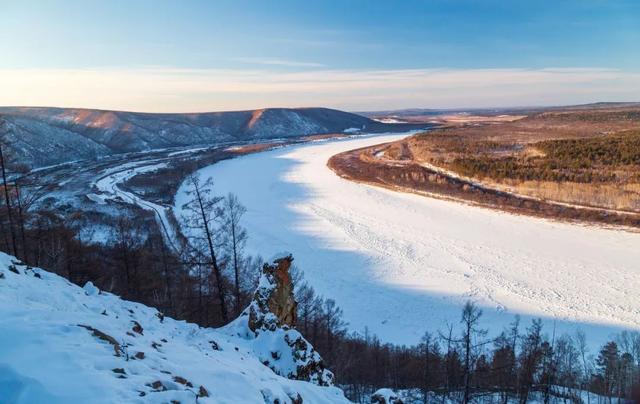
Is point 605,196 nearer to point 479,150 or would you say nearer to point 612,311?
point 612,311

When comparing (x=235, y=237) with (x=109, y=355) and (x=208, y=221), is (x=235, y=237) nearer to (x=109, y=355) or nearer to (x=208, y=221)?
(x=208, y=221)

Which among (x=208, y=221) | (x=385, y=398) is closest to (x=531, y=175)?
(x=208, y=221)

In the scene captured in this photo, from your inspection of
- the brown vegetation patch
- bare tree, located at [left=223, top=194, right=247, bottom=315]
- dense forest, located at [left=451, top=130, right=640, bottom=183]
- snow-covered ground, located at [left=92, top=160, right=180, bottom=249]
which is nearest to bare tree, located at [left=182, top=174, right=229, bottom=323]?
bare tree, located at [left=223, top=194, right=247, bottom=315]

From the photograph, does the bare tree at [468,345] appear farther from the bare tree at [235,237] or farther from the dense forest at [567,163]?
the dense forest at [567,163]

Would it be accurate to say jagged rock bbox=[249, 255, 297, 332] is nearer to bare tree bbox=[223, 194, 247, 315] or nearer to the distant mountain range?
bare tree bbox=[223, 194, 247, 315]

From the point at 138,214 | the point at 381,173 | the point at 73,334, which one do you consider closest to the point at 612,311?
the point at 73,334
